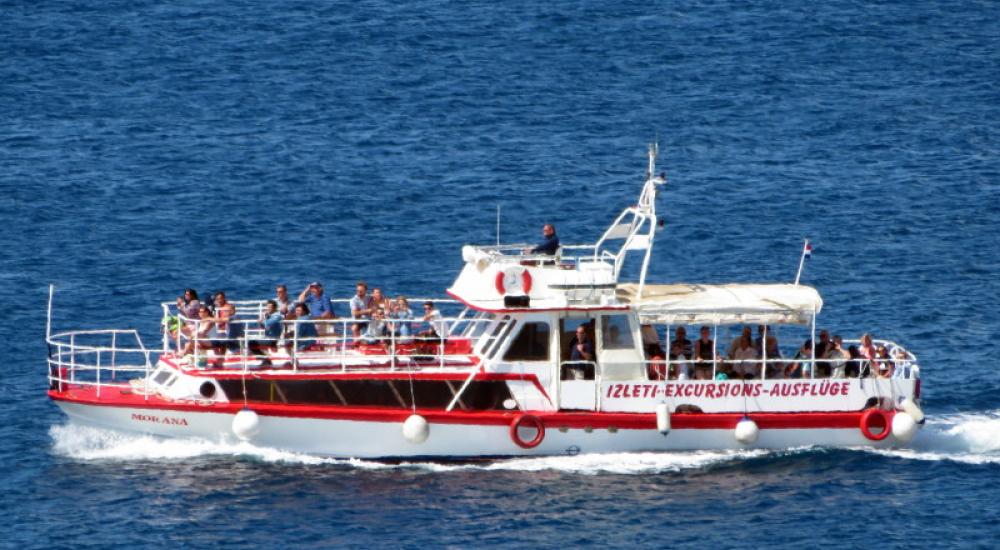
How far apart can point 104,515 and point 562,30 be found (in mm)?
50410

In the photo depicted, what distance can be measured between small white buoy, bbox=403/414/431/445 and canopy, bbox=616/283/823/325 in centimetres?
543

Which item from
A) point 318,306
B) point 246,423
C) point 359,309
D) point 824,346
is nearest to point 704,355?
point 824,346

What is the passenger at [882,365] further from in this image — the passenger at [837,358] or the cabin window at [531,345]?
the cabin window at [531,345]

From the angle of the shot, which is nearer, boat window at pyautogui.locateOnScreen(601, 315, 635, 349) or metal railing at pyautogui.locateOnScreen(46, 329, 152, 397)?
metal railing at pyautogui.locateOnScreen(46, 329, 152, 397)

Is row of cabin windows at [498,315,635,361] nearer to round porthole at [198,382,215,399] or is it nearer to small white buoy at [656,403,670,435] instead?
small white buoy at [656,403,670,435]

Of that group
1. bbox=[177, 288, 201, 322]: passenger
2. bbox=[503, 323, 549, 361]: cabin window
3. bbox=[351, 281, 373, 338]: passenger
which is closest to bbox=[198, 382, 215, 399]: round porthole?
bbox=[177, 288, 201, 322]: passenger

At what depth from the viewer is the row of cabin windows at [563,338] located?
47312 mm

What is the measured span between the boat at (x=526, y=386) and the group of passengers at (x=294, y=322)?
0.12 m

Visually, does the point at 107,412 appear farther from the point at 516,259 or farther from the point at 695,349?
the point at 695,349

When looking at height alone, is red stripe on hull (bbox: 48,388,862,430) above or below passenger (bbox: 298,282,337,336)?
below

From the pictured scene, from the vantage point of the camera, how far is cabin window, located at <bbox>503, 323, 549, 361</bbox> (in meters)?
47.3

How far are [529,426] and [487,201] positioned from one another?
24.4 metres

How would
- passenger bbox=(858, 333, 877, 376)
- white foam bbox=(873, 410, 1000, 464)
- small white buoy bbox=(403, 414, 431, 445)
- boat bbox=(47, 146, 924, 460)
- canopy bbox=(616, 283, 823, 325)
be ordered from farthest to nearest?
white foam bbox=(873, 410, 1000, 464) < passenger bbox=(858, 333, 877, 376) < canopy bbox=(616, 283, 823, 325) < boat bbox=(47, 146, 924, 460) < small white buoy bbox=(403, 414, 431, 445)

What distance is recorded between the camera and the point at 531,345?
47.4m
